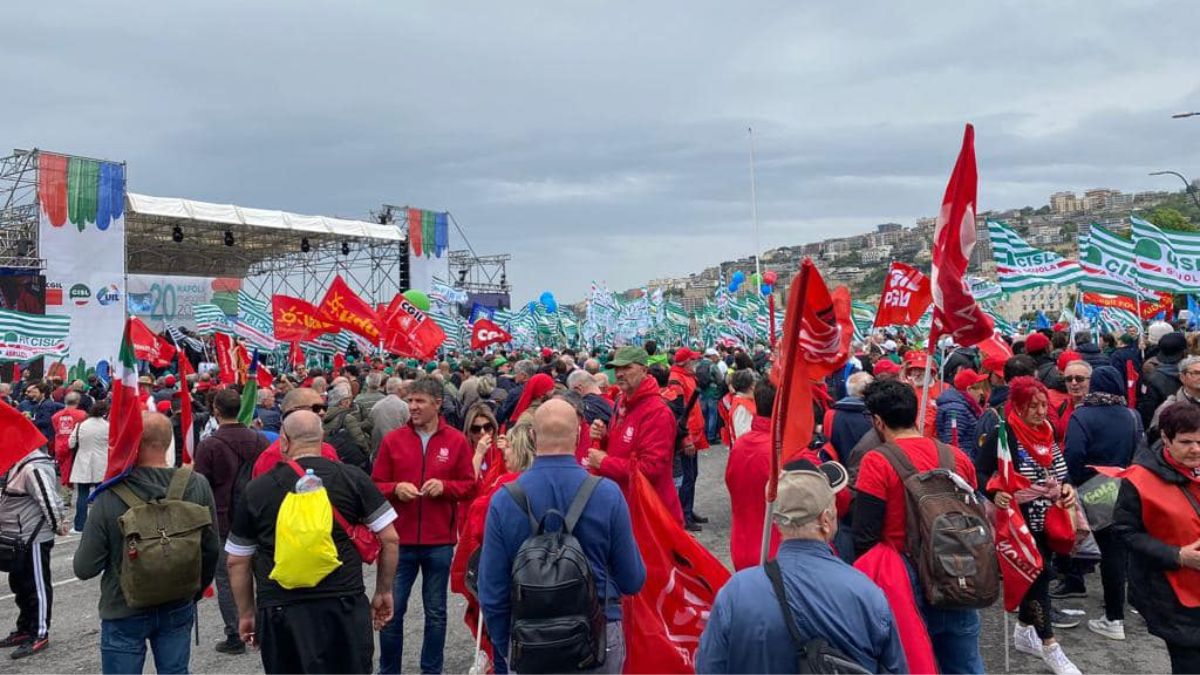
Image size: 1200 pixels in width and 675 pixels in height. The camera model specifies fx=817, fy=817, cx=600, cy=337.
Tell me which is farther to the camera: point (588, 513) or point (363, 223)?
point (363, 223)

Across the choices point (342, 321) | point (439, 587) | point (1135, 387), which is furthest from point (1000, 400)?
point (342, 321)

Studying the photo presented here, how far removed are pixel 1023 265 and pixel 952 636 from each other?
12.4 metres

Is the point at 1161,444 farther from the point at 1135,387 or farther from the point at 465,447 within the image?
the point at 1135,387

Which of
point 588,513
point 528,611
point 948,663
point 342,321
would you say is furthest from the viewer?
point 342,321

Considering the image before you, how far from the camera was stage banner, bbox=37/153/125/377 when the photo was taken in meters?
23.7

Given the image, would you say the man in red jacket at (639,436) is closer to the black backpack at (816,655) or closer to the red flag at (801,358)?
the red flag at (801,358)

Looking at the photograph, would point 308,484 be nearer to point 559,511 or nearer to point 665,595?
point 559,511

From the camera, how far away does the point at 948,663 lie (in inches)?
145

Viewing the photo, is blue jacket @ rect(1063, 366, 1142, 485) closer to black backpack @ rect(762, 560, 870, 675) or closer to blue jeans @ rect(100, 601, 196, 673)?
black backpack @ rect(762, 560, 870, 675)

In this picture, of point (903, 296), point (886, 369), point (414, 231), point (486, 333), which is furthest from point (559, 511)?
point (414, 231)

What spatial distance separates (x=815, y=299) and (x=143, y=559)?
3260mm

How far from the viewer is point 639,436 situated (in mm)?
5297

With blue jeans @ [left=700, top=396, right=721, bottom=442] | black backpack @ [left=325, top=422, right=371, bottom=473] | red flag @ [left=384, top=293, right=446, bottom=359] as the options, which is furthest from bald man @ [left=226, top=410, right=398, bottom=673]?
blue jeans @ [left=700, top=396, right=721, bottom=442]

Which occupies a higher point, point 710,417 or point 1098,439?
point 1098,439
